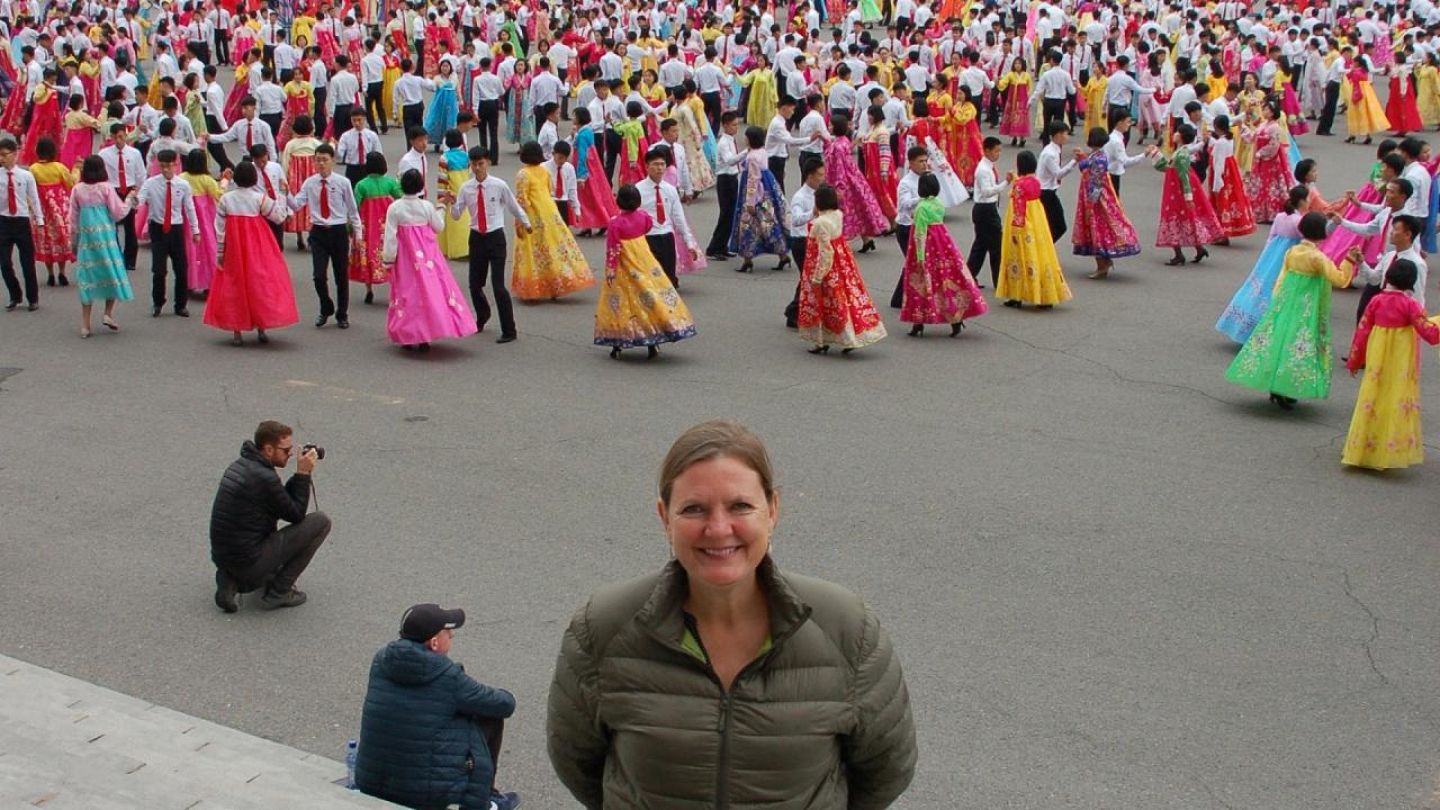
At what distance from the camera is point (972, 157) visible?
67.7ft

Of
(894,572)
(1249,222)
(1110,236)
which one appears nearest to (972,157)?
Answer: (1249,222)

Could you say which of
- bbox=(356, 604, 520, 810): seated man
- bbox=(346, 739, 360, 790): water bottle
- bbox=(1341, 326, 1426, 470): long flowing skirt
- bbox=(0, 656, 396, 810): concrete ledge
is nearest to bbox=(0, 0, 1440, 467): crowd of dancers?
bbox=(1341, 326, 1426, 470): long flowing skirt

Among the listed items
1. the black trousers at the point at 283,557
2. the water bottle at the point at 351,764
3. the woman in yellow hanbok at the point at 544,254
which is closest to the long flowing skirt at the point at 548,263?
the woman in yellow hanbok at the point at 544,254

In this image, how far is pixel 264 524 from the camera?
24.7ft

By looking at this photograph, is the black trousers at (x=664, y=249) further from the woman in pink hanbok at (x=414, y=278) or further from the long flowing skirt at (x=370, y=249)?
the long flowing skirt at (x=370, y=249)

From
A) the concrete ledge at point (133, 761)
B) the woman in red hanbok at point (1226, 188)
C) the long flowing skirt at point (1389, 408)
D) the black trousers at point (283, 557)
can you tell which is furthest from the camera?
the woman in red hanbok at point (1226, 188)

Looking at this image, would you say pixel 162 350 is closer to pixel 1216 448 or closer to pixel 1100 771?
pixel 1216 448

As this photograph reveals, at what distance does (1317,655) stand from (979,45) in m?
23.6

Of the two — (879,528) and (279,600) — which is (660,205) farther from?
(279,600)

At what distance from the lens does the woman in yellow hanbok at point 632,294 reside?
12.1 m

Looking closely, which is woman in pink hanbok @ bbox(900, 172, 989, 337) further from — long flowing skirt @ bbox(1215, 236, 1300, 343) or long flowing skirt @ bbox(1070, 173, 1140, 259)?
long flowing skirt @ bbox(1070, 173, 1140, 259)

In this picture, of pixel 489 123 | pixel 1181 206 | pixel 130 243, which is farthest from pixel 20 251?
pixel 1181 206

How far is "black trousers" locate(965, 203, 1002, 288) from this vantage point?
46.7 ft

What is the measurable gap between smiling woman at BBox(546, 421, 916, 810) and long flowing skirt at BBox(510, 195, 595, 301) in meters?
11.3
